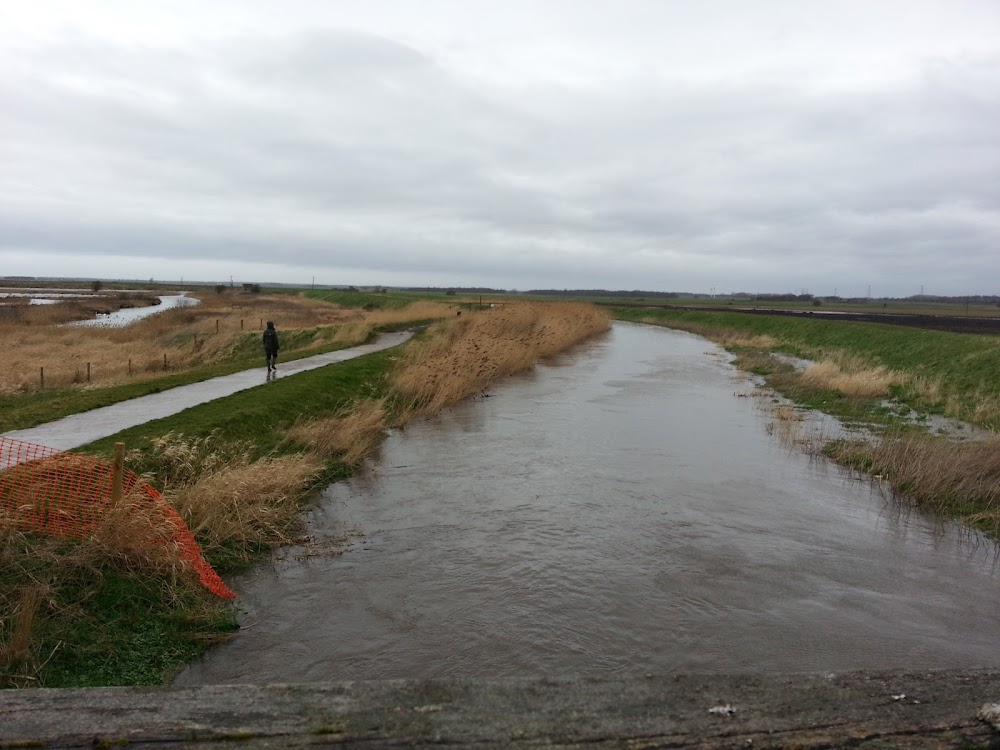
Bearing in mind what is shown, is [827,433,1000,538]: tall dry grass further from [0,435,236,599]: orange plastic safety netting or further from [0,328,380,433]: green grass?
[0,328,380,433]: green grass

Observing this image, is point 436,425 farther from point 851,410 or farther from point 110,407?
point 851,410

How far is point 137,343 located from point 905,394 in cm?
3355

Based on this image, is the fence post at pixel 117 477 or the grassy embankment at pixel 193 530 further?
the fence post at pixel 117 477

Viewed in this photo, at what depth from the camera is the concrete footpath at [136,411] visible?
12000mm

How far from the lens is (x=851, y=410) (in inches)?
842

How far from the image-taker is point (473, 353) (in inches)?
1070

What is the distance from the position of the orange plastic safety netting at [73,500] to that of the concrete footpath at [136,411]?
235 cm

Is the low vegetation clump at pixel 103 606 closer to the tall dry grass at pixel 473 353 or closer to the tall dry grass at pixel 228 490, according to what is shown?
the tall dry grass at pixel 228 490

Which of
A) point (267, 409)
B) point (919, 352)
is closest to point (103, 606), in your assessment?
point (267, 409)

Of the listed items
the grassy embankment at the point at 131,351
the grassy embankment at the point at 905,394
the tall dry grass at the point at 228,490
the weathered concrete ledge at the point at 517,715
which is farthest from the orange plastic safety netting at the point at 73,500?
the grassy embankment at the point at 905,394

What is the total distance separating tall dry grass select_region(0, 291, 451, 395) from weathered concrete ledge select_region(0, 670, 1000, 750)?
18944 millimetres

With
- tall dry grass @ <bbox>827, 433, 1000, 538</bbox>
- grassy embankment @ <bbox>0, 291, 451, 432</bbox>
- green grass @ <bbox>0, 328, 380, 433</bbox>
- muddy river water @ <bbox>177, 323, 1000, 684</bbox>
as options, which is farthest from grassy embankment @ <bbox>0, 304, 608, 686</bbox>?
tall dry grass @ <bbox>827, 433, 1000, 538</bbox>

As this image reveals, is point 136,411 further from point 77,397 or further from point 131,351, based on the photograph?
point 131,351

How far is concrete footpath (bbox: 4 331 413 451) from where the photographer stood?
1200 cm
